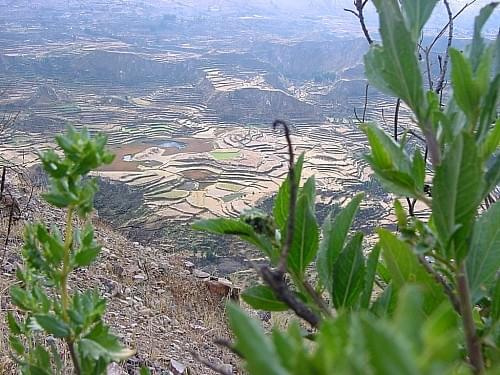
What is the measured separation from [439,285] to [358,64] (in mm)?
34869

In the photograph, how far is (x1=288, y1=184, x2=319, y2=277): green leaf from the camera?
1.35 ft

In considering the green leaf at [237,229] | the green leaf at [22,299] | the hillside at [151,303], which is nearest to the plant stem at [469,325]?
the green leaf at [237,229]

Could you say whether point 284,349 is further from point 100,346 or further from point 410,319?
point 100,346

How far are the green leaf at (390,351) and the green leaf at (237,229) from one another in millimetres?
228

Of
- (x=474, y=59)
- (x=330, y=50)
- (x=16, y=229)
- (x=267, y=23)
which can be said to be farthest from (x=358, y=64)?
(x=474, y=59)

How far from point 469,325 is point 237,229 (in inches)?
6.4

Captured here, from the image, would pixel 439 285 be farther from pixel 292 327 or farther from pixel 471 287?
pixel 292 327

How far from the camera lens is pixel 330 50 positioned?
36.9m

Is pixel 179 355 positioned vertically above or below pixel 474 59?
below

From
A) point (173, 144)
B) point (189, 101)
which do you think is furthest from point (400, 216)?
Answer: point (189, 101)

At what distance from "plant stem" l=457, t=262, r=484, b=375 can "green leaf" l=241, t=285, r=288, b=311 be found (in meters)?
0.14

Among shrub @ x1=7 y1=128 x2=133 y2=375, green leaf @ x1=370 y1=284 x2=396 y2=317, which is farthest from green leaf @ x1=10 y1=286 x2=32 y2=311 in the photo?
green leaf @ x1=370 y1=284 x2=396 y2=317

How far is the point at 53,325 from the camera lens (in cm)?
44

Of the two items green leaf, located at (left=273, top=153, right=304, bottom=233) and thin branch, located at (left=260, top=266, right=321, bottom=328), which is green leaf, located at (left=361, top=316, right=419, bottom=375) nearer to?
thin branch, located at (left=260, top=266, right=321, bottom=328)
